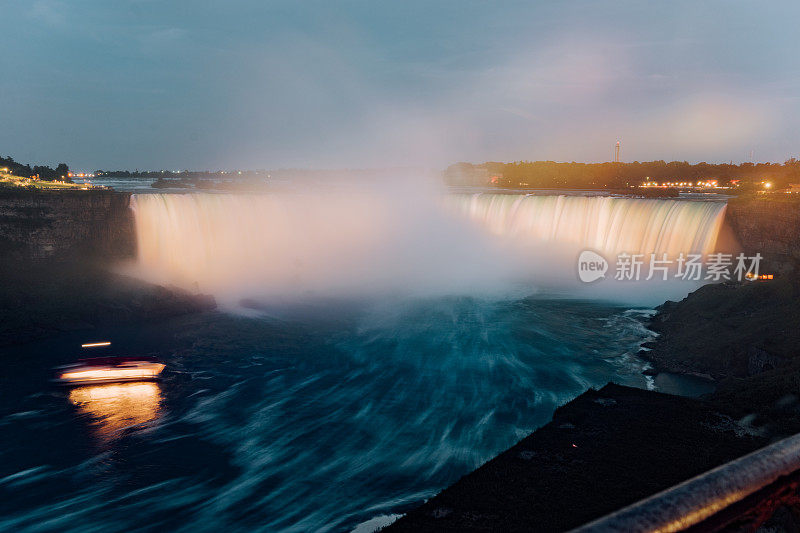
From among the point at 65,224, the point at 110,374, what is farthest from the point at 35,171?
the point at 110,374

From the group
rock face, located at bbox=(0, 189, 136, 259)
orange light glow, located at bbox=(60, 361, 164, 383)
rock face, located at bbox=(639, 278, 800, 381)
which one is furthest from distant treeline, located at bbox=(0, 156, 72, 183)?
rock face, located at bbox=(639, 278, 800, 381)

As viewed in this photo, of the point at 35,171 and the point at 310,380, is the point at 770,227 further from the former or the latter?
the point at 35,171

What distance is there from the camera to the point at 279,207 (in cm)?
5612

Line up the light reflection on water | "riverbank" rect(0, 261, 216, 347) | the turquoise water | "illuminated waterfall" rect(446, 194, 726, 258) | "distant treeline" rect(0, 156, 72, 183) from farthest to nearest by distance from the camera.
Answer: "distant treeline" rect(0, 156, 72, 183), "illuminated waterfall" rect(446, 194, 726, 258), "riverbank" rect(0, 261, 216, 347), the light reflection on water, the turquoise water

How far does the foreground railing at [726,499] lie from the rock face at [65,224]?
40727 mm

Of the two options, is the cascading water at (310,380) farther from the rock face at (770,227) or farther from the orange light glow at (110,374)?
the rock face at (770,227)

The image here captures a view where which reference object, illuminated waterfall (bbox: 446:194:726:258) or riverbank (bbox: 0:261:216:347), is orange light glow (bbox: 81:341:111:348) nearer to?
riverbank (bbox: 0:261:216:347)

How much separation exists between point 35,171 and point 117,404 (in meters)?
56.8

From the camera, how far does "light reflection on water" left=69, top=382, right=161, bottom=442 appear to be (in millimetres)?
19250


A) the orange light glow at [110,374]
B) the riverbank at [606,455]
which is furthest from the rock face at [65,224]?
the riverbank at [606,455]

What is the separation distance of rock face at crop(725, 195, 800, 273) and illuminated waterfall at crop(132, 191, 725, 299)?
82.8 inches

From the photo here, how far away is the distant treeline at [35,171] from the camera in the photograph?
59931 mm

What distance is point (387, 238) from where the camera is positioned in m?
64.4

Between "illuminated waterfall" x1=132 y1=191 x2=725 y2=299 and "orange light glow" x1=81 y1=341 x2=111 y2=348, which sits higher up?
"illuminated waterfall" x1=132 y1=191 x2=725 y2=299
